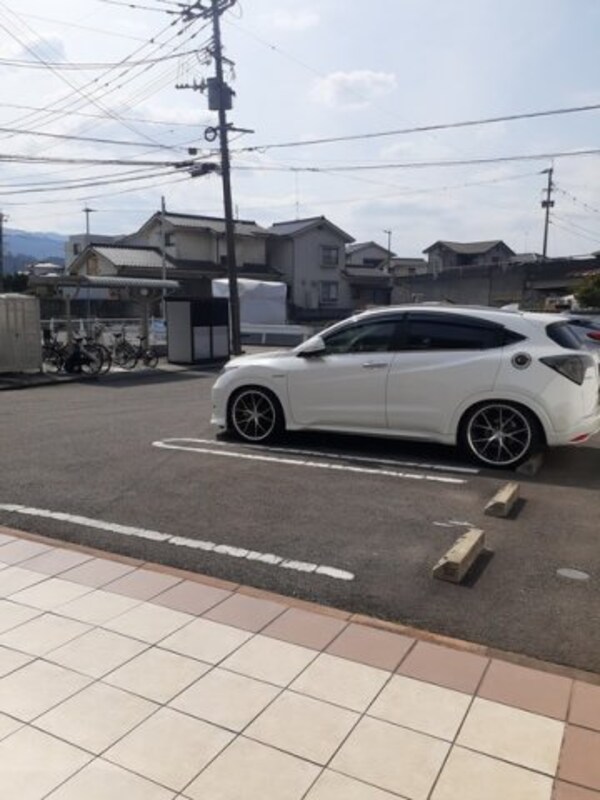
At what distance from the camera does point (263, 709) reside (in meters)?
2.65

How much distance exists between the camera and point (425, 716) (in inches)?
103

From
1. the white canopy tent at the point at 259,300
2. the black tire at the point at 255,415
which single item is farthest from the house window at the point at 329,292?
the black tire at the point at 255,415

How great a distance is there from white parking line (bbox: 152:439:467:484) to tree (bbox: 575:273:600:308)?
88.0 feet

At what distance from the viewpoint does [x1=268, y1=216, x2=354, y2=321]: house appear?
4281 cm

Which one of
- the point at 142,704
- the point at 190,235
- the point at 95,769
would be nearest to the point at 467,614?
the point at 142,704

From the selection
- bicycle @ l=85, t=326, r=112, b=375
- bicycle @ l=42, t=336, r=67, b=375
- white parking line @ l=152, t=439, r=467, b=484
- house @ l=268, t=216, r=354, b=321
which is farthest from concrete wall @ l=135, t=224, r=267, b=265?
white parking line @ l=152, t=439, r=467, b=484

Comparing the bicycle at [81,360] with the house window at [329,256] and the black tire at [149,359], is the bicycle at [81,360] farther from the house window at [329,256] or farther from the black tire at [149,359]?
the house window at [329,256]

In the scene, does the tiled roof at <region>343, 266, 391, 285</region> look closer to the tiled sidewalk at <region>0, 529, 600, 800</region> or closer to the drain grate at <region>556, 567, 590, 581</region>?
the drain grate at <region>556, 567, 590, 581</region>

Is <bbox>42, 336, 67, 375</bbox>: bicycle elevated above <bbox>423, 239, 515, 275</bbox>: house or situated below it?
Answer: below

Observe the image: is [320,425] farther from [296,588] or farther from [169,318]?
[169,318]

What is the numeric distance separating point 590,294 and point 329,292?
18.5 metres

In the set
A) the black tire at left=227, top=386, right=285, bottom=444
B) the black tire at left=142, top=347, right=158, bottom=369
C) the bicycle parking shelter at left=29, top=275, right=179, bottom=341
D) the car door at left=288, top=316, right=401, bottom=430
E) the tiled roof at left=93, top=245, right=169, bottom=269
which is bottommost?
the black tire at left=142, top=347, right=158, bottom=369

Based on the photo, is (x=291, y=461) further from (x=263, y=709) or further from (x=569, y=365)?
(x=263, y=709)

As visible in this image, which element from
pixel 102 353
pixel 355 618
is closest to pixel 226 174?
pixel 102 353
